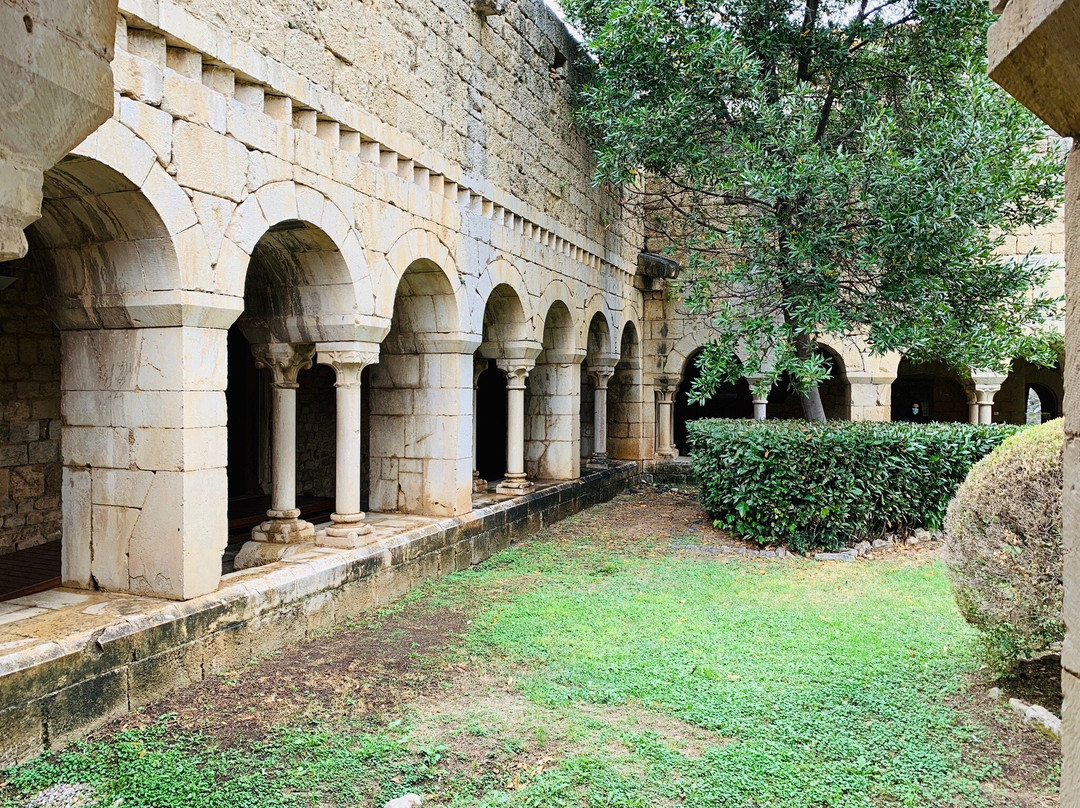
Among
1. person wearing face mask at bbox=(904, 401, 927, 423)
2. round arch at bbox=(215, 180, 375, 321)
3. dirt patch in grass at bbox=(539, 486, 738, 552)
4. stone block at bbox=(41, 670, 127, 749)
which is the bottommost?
dirt patch in grass at bbox=(539, 486, 738, 552)

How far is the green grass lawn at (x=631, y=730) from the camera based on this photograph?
2963mm

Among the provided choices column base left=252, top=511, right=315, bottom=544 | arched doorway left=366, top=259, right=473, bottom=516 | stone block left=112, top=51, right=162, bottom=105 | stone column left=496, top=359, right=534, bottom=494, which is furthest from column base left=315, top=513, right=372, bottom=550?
stone block left=112, top=51, right=162, bottom=105

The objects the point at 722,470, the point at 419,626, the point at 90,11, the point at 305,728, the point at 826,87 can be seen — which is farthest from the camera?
the point at 826,87

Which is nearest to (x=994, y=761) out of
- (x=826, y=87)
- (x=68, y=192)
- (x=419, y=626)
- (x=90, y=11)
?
(x=419, y=626)

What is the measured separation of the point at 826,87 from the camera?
29.1ft

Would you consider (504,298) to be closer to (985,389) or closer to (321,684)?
(321,684)

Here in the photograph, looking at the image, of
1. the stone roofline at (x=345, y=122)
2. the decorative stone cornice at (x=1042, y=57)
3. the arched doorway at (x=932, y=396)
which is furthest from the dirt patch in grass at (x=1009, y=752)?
the arched doorway at (x=932, y=396)

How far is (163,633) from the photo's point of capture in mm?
3834

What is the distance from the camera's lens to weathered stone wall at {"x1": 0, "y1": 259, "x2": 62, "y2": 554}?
5.98 m

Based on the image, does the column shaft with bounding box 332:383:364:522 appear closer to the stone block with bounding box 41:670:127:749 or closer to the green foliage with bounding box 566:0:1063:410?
the stone block with bounding box 41:670:127:749

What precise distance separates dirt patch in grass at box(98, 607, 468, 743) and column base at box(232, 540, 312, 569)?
756mm

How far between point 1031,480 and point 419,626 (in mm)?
3657

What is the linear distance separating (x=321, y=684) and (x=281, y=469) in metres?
2.00

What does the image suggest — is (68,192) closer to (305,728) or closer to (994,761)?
(305,728)
